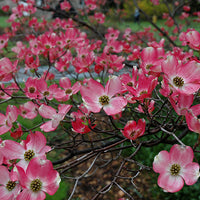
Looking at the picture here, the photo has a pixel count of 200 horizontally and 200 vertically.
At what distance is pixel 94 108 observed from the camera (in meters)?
0.69

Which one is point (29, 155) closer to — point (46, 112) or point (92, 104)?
point (46, 112)

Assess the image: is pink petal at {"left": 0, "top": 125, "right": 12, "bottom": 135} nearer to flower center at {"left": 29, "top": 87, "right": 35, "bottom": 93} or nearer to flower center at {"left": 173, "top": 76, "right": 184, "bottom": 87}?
flower center at {"left": 29, "top": 87, "right": 35, "bottom": 93}

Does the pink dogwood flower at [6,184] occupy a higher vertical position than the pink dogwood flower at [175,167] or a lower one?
lower

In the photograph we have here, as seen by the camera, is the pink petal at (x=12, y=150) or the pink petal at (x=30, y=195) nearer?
the pink petal at (x=30, y=195)

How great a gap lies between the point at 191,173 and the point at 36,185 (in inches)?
18.3

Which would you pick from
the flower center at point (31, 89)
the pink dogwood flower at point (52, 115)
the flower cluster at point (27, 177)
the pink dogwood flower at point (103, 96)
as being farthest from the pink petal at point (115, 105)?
the flower center at point (31, 89)

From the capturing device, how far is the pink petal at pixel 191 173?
23.7 inches

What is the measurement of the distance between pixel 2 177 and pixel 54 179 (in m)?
0.19

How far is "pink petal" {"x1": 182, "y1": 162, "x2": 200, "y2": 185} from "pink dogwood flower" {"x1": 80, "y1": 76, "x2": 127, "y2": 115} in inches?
11.1

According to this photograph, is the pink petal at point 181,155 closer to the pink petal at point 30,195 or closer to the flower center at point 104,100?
the flower center at point 104,100

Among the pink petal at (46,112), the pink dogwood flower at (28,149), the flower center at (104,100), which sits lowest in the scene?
the pink dogwood flower at (28,149)

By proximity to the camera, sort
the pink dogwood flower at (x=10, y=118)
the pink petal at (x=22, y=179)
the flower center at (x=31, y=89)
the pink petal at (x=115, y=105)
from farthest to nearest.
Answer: the flower center at (x=31, y=89) → the pink dogwood flower at (x=10, y=118) → the pink petal at (x=115, y=105) → the pink petal at (x=22, y=179)

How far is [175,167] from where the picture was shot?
657 millimetres

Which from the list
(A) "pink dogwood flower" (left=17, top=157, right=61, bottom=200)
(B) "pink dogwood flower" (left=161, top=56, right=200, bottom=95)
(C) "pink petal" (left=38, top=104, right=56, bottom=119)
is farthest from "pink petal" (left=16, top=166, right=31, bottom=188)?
(B) "pink dogwood flower" (left=161, top=56, right=200, bottom=95)
